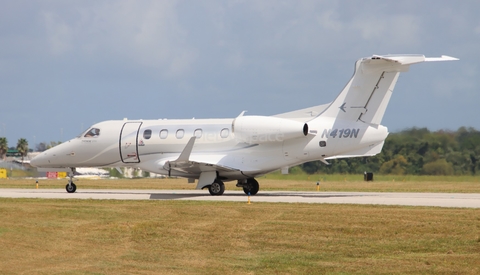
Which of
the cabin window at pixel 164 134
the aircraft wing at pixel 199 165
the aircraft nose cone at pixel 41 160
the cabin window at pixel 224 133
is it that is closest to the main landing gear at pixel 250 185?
the aircraft wing at pixel 199 165

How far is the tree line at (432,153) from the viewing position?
4962 cm

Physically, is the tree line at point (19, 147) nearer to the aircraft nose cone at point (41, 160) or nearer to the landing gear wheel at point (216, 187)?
the aircraft nose cone at point (41, 160)

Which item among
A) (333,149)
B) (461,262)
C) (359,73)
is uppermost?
(359,73)

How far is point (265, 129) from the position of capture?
30.9 metres

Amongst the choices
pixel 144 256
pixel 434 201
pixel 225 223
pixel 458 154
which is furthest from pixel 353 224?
pixel 458 154

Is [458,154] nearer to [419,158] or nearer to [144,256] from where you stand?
[419,158]

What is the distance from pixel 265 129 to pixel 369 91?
4.75 metres

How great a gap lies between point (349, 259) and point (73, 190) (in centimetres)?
2382

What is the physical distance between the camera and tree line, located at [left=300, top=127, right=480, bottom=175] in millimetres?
49625

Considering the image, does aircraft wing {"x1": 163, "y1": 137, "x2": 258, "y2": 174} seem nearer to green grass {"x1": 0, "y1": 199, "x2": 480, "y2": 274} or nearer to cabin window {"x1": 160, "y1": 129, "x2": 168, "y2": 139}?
cabin window {"x1": 160, "y1": 129, "x2": 168, "y2": 139}

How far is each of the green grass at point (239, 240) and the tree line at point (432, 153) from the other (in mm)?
27718

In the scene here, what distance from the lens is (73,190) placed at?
36312 mm

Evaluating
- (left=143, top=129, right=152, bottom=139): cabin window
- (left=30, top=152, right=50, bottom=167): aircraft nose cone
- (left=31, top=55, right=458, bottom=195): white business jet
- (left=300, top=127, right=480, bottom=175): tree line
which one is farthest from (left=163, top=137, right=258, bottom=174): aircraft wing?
(left=300, top=127, right=480, bottom=175): tree line

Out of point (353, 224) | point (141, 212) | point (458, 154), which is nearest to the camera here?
point (353, 224)
